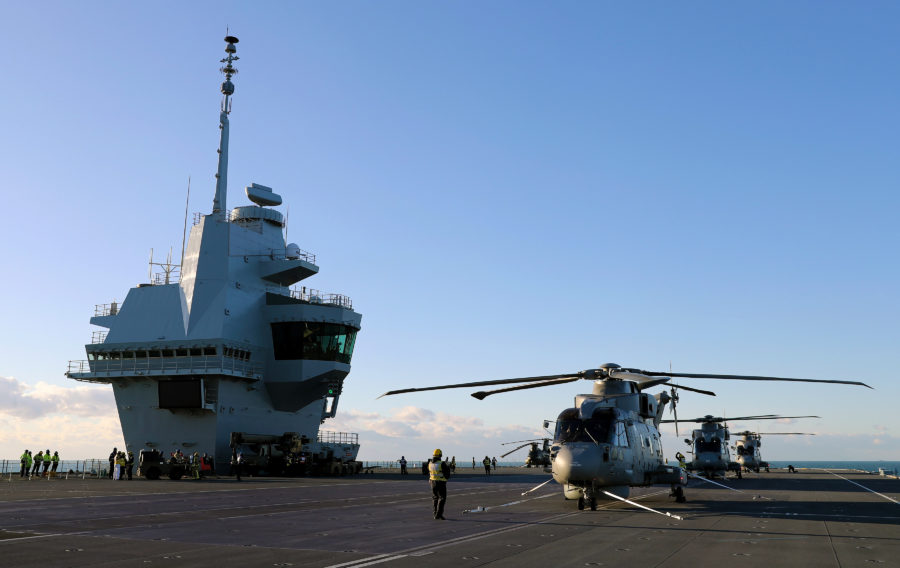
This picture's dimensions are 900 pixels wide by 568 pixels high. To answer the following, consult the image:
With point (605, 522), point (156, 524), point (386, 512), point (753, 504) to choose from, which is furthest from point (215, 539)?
point (753, 504)

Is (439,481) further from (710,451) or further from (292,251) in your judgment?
(292,251)

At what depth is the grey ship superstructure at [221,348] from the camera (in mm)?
56250

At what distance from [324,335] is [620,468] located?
43.0 m

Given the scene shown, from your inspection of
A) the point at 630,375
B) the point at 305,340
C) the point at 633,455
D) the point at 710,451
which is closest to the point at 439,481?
the point at 633,455

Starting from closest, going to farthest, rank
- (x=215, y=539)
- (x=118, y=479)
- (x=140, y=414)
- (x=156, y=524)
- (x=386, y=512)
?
(x=215, y=539) → (x=156, y=524) → (x=386, y=512) → (x=118, y=479) → (x=140, y=414)

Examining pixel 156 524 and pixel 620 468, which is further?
pixel 620 468

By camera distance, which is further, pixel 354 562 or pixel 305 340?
pixel 305 340

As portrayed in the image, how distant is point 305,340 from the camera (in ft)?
200

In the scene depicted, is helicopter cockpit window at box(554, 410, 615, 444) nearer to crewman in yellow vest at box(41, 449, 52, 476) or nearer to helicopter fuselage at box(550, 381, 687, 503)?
helicopter fuselage at box(550, 381, 687, 503)

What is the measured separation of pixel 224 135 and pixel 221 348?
23.0 m

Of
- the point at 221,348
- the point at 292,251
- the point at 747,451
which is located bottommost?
the point at 747,451

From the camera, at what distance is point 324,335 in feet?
202

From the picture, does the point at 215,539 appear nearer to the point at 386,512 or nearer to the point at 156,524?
the point at 156,524

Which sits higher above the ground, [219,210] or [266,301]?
[219,210]
